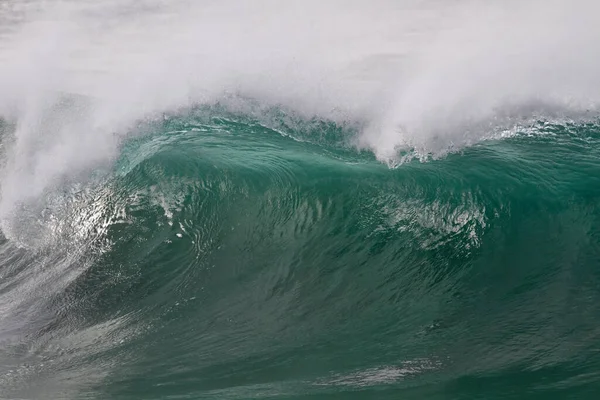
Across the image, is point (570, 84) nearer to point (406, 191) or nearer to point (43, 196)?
point (406, 191)

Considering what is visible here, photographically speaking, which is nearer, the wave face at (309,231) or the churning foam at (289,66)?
the wave face at (309,231)

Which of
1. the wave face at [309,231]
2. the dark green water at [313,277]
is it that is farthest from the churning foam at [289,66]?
the dark green water at [313,277]

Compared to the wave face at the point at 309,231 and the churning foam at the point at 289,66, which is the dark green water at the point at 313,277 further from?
the churning foam at the point at 289,66

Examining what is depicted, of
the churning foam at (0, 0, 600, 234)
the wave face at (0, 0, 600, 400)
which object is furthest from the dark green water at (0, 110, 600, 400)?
the churning foam at (0, 0, 600, 234)

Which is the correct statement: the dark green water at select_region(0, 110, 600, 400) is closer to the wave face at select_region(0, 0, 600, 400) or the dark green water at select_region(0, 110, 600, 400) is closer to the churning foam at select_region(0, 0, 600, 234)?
the wave face at select_region(0, 0, 600, 400)

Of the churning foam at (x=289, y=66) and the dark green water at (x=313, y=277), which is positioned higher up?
the churning foam at (x=289, y=66)

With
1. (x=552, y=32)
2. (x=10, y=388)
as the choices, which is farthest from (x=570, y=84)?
(x=10, y=388)

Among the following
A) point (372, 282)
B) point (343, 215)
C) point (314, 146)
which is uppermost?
point (314, 146)
